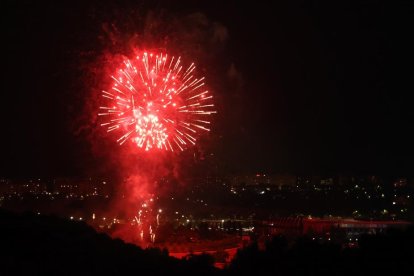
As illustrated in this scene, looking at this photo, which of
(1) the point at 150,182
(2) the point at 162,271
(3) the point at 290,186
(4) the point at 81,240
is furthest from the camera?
(3) the point at 290,186

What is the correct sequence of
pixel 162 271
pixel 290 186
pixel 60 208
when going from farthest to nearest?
1. pixel 290 186
2. pixel 60 208
3. pixel 162 271

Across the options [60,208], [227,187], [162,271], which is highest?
[227,187]

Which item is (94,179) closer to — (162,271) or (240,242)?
(240,242)

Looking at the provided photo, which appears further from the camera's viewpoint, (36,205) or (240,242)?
(36,205)

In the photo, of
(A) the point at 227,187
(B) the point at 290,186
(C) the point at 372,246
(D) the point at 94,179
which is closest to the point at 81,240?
(C) the point at 372,246

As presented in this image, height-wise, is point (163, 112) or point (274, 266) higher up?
point (163, 112)

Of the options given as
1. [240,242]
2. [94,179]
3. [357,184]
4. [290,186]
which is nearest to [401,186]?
[357,184]
